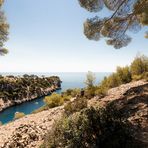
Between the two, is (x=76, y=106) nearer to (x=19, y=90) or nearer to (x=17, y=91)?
(x=17, y=91)

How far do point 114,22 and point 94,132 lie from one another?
12.3 metres

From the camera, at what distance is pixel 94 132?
7793 millimetres

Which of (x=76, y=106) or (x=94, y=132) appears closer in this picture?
(x=94, y=132)

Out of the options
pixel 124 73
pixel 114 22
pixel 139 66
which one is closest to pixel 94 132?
pixel 114 22

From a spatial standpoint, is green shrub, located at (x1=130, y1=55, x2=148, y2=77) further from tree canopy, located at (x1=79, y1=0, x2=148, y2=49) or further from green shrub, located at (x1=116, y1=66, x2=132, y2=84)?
tree canopy, located at (x1=79, y1=0, x2=148, y2=49)

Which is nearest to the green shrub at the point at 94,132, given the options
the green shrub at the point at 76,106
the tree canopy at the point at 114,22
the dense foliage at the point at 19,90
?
the green shrub at the point at 76,106

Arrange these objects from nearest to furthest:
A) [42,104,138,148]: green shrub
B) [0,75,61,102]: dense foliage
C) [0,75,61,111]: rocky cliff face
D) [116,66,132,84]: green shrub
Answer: [42,104,138,148]: green shrub, [116,66,132,84]: green shrub, [0,75,61,111]: rocky cliff face, [0,75,61,102]: dense foliage

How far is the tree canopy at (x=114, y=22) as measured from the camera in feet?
55.1

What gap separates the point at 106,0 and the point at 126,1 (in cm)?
142

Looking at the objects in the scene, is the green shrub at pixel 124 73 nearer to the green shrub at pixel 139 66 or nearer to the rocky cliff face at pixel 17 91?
the green shrub at pixel 139 66

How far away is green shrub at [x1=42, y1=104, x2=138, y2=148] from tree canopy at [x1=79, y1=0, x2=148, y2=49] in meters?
9.94

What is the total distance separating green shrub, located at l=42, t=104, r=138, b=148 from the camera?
735cm

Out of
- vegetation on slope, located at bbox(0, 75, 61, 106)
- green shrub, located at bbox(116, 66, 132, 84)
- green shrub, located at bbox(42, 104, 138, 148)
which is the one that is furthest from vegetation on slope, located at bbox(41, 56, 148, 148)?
vegetation on slope, located at bbox(0, 75, 61, 106)

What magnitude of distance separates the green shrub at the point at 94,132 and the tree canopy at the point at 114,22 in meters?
9.94
